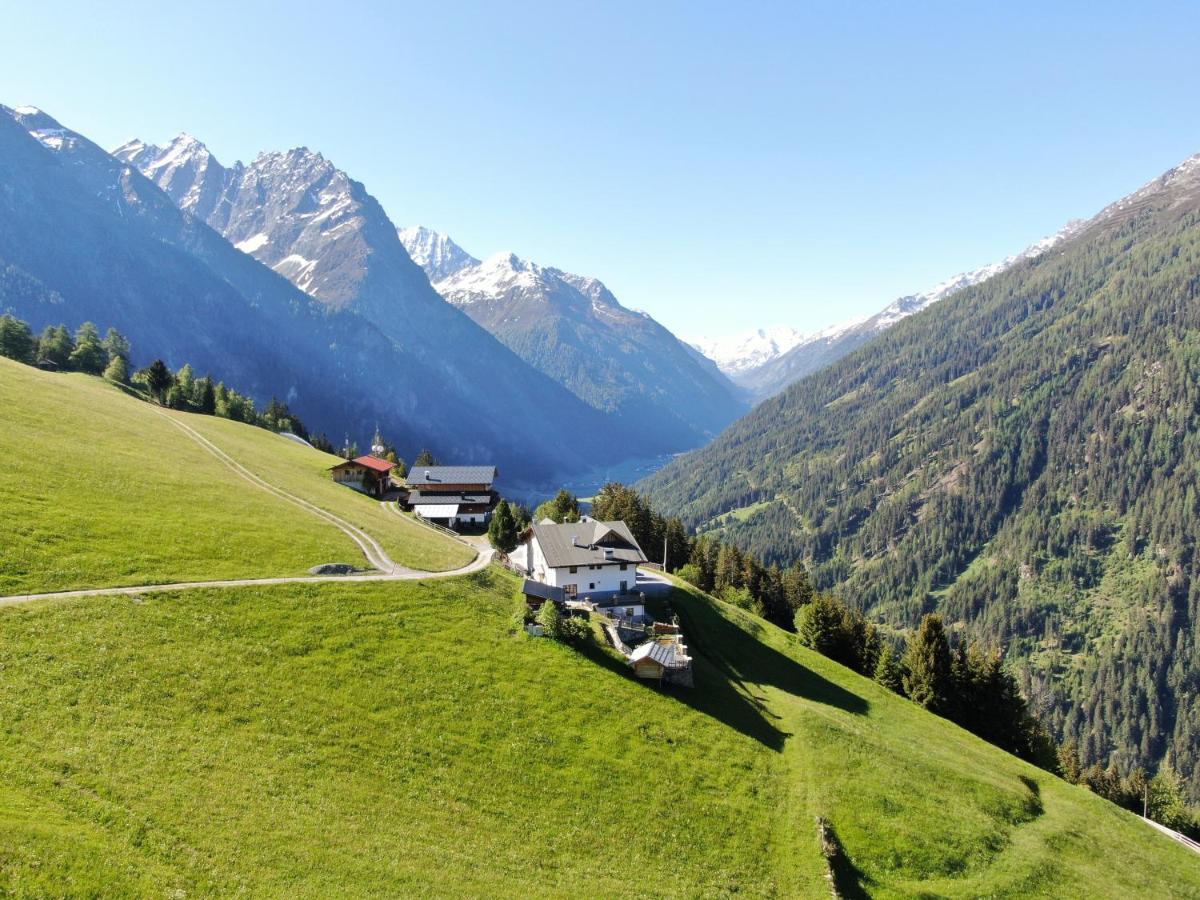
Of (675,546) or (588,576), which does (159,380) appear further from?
(675,546)

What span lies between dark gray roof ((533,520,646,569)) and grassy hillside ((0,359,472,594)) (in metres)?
10.2

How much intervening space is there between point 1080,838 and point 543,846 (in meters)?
46.6

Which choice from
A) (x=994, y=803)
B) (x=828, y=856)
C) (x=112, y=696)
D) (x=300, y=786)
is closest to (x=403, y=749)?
(x=300, y=786)

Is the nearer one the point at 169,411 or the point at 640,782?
the point at 640,782

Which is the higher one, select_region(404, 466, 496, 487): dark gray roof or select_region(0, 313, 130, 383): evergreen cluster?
select_region(0, 313, 130, 383): evergreen cluster

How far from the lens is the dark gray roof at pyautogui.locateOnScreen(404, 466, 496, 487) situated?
107688 millimetres

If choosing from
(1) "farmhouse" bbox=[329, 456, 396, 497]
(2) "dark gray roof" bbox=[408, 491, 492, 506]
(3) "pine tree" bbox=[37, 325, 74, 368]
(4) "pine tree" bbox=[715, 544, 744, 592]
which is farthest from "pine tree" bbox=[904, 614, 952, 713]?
(3) "pine tree" bbox=[37, 325, 74, 368]

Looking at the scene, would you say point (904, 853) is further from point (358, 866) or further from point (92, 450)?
point (92, 450)

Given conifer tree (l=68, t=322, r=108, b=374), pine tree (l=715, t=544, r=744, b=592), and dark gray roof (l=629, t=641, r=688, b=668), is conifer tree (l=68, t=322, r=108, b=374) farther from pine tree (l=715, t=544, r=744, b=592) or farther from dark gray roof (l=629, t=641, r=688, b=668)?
dark gray roof (l=629, t=641, r=688, b=668)

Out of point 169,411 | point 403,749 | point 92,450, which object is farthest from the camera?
point 169,411

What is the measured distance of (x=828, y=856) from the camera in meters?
39.8

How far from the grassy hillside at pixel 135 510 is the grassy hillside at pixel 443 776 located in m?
5.83

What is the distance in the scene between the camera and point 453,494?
108438 millimetres

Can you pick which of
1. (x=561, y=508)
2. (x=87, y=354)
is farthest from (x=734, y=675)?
(x=87, y=354)
